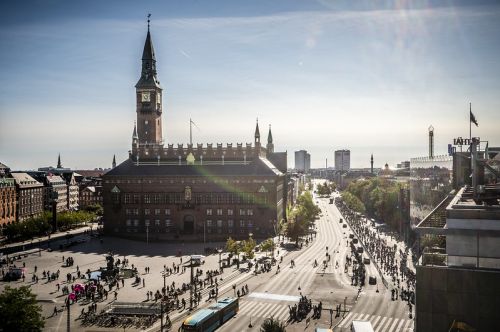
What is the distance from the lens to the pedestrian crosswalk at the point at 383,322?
139ft

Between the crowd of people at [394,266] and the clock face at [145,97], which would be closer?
the crowd of people at [394,266]

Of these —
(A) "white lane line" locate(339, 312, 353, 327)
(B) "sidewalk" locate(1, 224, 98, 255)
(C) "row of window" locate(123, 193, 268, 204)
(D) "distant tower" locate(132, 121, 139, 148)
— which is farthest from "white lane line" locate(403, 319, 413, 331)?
(D) "distant tower" locate(132, 121, 139, 148)

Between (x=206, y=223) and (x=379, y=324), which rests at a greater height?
(x=206, y=223)

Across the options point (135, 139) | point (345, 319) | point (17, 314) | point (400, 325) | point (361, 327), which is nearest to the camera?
point (361, 327)

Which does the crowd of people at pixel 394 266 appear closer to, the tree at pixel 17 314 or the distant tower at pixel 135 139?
the tree at pixel 17 314

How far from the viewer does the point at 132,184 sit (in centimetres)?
11031

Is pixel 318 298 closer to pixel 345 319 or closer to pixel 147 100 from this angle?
pixel 345 319

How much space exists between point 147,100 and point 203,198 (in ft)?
134

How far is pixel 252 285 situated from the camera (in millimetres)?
61188

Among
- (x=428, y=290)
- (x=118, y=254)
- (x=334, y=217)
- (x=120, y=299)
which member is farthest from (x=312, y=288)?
(x=334, y=217)

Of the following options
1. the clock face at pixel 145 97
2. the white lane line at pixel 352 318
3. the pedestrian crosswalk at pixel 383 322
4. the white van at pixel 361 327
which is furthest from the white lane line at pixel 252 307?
the clock face at pixel 145 97

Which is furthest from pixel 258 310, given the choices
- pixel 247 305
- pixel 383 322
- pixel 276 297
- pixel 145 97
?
pixel 145 97

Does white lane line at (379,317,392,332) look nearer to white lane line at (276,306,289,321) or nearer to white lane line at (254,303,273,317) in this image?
white lane line at (276,306,289,321)

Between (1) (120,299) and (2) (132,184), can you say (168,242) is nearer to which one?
(2) (132,184)
